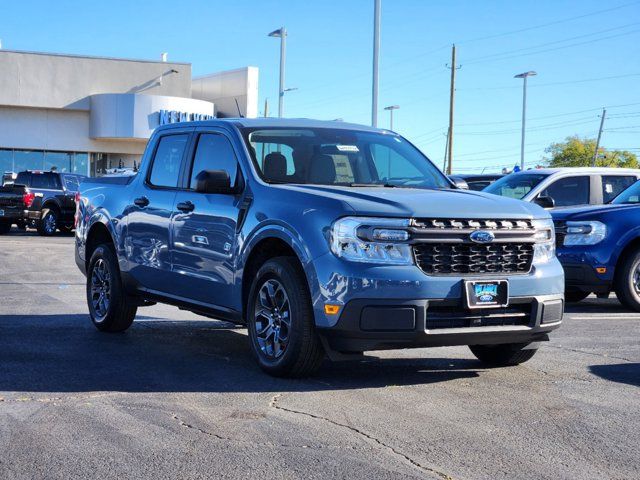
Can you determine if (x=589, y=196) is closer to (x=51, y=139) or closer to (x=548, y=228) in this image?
(x=548, y=228)

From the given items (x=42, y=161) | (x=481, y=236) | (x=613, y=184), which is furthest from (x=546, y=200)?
(x=42, y=161)

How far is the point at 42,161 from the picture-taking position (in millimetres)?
46062

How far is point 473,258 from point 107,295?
4.07 m

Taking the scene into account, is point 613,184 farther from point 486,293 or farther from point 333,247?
point 333,247

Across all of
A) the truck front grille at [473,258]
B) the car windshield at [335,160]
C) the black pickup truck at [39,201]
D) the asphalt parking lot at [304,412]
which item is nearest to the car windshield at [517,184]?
the asphalt parking lot at [304,412]

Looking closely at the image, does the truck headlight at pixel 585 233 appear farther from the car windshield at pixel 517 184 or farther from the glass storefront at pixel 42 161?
the glass storefront at pixel 42 161

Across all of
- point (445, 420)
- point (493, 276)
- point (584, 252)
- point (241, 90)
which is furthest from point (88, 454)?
point (241, 90)

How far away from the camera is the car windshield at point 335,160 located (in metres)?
7.54

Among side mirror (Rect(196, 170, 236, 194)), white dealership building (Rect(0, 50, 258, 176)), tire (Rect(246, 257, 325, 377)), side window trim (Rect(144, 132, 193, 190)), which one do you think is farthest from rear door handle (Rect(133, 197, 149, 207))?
white dealership building (Rect(0, 50, 258, 176))

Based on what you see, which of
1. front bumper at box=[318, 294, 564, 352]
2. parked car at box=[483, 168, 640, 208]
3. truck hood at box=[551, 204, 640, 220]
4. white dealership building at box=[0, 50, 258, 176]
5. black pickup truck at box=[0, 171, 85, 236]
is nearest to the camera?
front bumper at box=[318, 294, 564, 352]

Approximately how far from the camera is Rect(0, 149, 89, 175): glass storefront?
45344 millimetres

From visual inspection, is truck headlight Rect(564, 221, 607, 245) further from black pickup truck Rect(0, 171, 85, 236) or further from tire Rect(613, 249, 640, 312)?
black pickup truck Rect(0, 171, 85, 236)

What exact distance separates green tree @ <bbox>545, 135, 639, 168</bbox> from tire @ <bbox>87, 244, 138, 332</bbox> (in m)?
105

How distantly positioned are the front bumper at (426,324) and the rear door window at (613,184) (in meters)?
7.35
